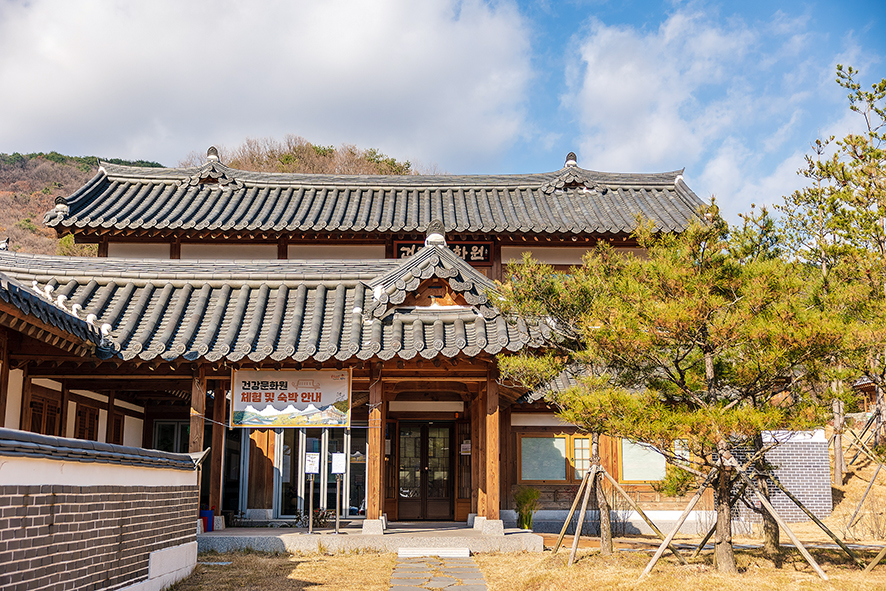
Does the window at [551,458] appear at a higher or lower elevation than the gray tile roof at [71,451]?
lower

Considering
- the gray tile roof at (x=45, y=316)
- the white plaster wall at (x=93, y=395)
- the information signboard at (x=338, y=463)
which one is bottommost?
the information signboard at (x=338, y=463)

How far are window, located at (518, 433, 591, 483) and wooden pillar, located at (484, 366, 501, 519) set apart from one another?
15.6 ft

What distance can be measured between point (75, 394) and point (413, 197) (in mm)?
9809

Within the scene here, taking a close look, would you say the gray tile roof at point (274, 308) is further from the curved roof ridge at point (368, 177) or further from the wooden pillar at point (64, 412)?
the curved roof ridge at point (368, 177)

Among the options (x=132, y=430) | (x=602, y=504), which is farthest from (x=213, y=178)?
(x=602, y=504)

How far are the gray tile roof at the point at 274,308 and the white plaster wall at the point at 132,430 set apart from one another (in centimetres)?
424

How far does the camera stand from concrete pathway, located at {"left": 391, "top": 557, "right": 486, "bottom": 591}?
8641 millimetres

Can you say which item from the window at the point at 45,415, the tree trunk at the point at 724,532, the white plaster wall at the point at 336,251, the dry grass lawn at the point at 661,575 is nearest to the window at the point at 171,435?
the white plaster wall at the point at 336,251

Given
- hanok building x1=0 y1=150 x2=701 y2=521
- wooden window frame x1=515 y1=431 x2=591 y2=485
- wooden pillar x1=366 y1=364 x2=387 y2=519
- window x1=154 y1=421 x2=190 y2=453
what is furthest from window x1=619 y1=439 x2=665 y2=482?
window x1=154 y1=421 x2=190 y2=453

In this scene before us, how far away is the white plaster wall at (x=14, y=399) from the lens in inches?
421

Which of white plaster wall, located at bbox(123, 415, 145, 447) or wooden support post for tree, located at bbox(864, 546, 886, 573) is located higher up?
white plaster wall, located at bbox(123, 415, 145, 447)

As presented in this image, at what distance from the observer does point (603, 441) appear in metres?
16.7

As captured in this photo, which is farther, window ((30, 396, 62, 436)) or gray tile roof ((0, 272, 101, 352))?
window ((30, 396, 62, 436))

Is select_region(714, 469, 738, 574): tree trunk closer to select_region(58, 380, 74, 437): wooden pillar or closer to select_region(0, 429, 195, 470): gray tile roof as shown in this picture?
select_region(0, 429, 195, 470): gray tile roof
